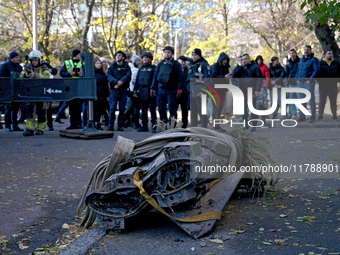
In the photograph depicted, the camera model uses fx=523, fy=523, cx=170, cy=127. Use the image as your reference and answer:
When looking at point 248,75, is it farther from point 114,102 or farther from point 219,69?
point 114,102

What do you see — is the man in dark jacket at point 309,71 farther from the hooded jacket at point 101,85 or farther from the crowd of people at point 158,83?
the hooded jacket at point 101,85

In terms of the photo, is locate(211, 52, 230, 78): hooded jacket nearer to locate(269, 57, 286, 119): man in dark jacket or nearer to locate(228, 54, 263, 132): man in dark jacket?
locate(228, 54, 263, 132): man in dark jacket

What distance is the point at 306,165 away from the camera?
27.5ft

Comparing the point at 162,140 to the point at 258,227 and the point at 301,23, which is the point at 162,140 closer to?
the point at 258,227

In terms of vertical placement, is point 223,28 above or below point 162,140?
above

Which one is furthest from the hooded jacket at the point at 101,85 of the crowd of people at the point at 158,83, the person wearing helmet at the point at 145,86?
the person wearing helmet at the point at 145,86

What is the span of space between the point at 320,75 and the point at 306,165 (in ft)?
30.7

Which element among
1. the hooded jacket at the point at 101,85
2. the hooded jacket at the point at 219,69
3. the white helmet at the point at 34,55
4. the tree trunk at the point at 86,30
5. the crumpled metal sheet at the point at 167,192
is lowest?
the crumpled metal sheet at the point at 167,192

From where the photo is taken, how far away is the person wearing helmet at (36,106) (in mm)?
14117

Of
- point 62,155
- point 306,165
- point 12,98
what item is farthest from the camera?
point 12,98

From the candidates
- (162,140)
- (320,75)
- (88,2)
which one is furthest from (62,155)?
(88,2)

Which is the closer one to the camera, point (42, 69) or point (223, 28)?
point (42, 69)

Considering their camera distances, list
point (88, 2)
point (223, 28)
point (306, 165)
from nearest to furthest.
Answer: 1. point (306, 165)
2. point (88, 2)
3. point (223, 28)

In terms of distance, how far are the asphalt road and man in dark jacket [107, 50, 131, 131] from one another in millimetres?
5901
